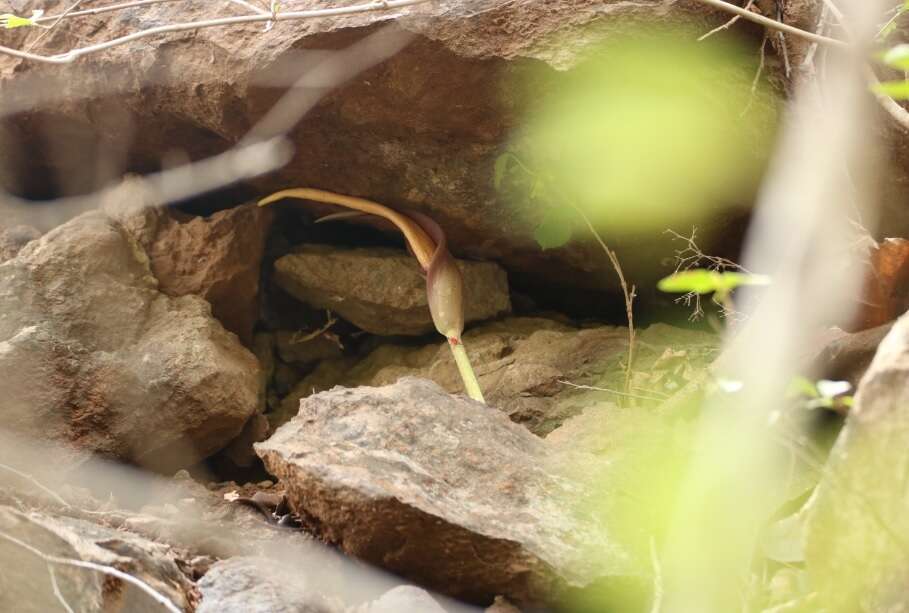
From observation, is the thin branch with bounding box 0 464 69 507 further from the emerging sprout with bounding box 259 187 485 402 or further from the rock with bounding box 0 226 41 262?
the emerging sprout with bounding box 259 187 485 402

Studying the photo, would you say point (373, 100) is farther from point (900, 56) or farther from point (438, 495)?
point (900, 56)

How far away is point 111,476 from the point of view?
2.47 meters

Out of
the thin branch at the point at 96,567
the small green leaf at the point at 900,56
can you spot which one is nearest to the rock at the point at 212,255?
the thin branch at the point at 96,567

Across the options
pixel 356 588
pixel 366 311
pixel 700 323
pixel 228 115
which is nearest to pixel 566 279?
pixel 700 323

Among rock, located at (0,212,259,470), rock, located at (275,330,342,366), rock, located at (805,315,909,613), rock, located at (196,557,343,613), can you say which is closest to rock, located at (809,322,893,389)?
rock, located at (805,315,909,613)

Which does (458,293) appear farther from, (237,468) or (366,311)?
(237,468)

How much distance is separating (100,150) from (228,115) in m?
0.67

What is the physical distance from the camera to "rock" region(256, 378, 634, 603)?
1.75 m

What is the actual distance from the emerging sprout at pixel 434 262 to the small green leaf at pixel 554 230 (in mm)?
293

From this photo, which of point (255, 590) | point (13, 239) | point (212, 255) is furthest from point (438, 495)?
point (13, 239)

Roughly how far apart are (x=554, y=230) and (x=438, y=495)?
3.35ft

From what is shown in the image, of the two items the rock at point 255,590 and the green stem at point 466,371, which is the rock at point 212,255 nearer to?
the green stem at point 466,371

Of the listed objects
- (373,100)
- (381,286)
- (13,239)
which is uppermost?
(373,100)

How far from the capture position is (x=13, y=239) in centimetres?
292
